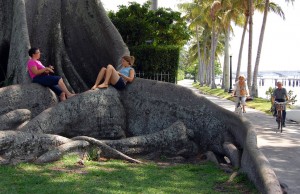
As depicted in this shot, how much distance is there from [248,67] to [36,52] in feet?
81.7

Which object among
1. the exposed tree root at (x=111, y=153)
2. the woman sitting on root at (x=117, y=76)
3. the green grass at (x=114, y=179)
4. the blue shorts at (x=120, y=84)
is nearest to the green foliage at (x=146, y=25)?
the woman sitting on root at (x=117, y=76)

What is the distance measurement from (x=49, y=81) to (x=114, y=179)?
3.21 metres

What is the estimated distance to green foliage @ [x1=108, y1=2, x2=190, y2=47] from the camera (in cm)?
2030

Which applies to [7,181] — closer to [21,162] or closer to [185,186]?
[21,162]

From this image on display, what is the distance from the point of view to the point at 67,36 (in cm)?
1138

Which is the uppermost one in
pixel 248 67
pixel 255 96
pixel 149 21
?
pixel 149 21

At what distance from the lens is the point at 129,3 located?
72.7ft

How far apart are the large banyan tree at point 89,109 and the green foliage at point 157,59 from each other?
7.30m

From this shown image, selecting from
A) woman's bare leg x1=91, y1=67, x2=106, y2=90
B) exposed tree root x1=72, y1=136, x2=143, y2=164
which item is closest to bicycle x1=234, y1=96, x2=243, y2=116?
woman's bare leg x1=91, y1=67, x2=106, y2=90

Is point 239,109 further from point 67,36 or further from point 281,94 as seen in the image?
point 67,36

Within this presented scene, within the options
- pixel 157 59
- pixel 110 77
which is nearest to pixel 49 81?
pixel 110 77

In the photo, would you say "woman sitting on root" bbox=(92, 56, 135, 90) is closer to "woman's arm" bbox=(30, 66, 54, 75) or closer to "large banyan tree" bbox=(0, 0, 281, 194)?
"large banyan tree" bbox=(0, 0, 281, 194)

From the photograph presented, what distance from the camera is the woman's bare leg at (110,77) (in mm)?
9188

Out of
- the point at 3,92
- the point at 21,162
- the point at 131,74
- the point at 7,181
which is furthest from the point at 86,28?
the point at 7,181
